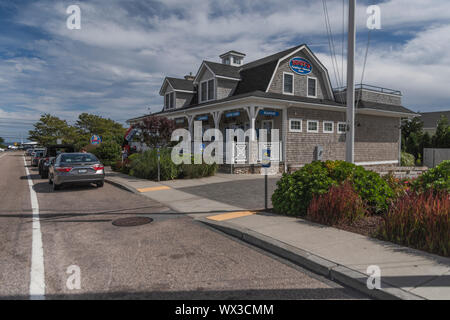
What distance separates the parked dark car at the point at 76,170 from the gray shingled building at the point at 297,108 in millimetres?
8635

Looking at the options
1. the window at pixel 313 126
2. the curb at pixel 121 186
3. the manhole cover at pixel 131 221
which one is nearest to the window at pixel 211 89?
the window at pixel 313 126

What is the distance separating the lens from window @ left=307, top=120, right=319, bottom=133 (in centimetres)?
2014

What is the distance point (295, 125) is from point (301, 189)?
12.8 m

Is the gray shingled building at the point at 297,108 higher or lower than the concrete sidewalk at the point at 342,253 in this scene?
higher

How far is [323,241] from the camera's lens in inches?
208

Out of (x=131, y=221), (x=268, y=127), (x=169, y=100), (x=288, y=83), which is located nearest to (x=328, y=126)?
(x=288, y=83)

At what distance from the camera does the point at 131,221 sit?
723cm

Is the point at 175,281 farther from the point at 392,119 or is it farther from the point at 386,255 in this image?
the point at 392,119

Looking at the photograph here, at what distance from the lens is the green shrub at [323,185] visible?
6863mm

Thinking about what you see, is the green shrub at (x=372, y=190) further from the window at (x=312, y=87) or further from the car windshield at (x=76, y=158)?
the window at (x=312, y=87)

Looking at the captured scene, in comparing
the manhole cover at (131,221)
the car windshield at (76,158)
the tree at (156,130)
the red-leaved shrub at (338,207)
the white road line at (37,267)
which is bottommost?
the white road line at (37,267)
